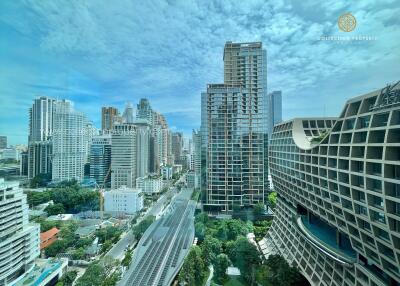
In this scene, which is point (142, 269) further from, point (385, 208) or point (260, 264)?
point (385, 208)

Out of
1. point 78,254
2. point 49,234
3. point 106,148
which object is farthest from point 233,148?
point 106,148

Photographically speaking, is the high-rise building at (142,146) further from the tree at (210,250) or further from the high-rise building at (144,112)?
the tree at (210,250)

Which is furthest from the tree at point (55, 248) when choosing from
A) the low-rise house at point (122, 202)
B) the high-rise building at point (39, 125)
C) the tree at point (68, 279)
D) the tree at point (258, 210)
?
the tree at point (258, 210)

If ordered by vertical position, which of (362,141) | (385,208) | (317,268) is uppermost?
(362,141)

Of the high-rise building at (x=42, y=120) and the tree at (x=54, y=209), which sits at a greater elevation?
the high-rise building at (x=42, y=120)

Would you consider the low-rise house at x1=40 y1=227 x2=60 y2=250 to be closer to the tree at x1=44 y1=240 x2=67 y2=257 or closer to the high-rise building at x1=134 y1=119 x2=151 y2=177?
the tree at x1=44 y1=240 x2=67 y2=257

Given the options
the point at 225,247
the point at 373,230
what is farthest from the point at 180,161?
the point at 373,230

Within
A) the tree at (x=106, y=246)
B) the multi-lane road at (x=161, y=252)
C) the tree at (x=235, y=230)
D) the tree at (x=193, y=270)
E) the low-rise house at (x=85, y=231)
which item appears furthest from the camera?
the low-rise house at (x=85, y=231)
